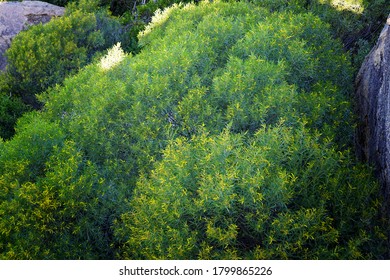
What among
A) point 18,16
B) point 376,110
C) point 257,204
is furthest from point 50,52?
point 257,204

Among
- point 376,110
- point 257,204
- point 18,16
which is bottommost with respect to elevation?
point 18,16

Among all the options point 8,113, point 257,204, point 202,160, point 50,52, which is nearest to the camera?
point 257,204

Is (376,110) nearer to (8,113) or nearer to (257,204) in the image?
(257,204)

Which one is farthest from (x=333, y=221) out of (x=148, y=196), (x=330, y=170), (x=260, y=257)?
(x=148, y=196)

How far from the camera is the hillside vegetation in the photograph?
20.5 ft

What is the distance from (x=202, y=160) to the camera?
657 centimetres

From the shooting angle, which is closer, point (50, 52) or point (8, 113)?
point (8, 113)

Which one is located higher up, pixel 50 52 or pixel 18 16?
pixel 50 52

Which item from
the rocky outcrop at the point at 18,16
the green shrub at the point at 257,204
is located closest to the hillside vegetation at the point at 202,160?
the green shrub at the point at 257,204

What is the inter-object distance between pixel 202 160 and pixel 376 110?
3.89 metres

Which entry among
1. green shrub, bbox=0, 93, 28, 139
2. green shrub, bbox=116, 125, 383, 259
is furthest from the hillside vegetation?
green shrub, bbox=0, 93, 28, 139

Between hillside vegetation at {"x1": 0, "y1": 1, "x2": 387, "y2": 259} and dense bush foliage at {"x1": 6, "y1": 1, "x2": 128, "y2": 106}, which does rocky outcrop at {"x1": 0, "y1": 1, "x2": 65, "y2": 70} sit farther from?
hillside vegetation at {"x1": 0, "y1": 1, "x2": 387, "y2": 259}
